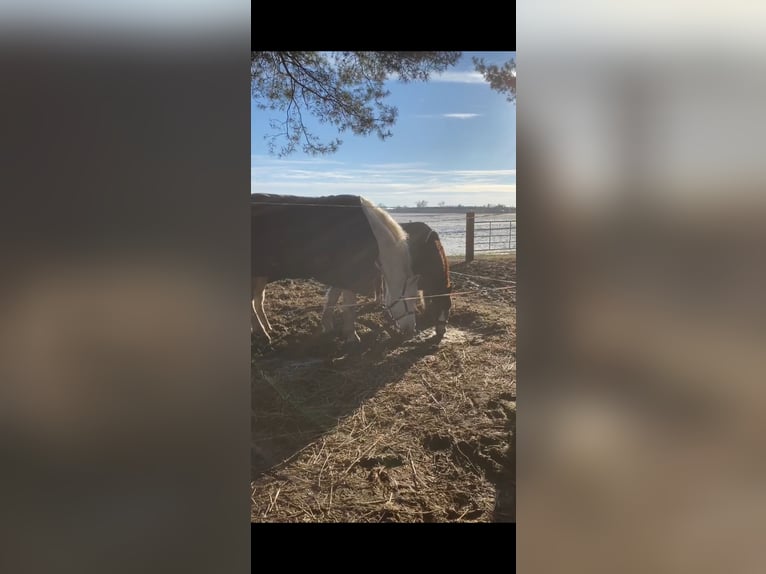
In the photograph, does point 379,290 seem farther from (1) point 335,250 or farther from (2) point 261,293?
(2) point 261,293

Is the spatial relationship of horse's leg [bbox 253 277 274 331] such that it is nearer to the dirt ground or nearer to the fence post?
the dirt ground

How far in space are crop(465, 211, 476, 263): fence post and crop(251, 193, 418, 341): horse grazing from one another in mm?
427

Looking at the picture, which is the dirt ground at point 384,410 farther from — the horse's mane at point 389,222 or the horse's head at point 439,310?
the horse's mane at point 389,222

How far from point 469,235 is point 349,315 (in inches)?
41.3

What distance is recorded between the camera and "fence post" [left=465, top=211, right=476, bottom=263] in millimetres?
3918

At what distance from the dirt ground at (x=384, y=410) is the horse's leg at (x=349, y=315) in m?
0.05
